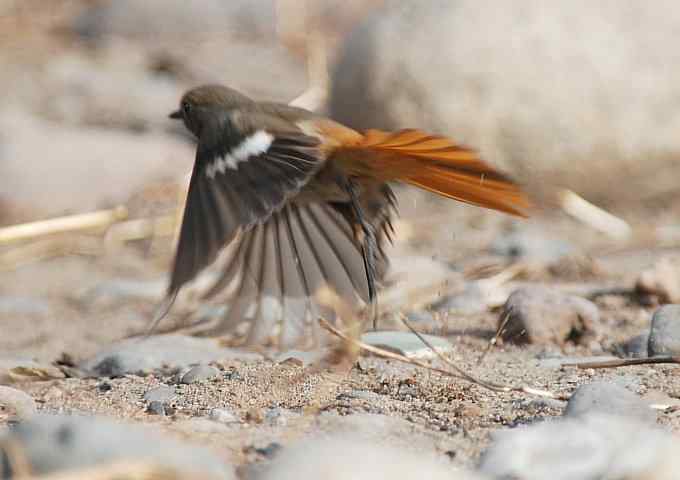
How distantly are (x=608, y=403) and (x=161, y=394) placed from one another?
114 cm

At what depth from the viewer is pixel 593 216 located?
17.3 feet

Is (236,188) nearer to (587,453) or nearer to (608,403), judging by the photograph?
(608,403)

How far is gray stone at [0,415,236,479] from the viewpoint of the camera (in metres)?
1.80

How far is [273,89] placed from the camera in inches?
327

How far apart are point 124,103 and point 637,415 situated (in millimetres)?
5944

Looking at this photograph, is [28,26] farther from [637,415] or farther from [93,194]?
[637,415]

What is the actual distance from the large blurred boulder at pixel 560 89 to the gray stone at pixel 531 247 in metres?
0.38

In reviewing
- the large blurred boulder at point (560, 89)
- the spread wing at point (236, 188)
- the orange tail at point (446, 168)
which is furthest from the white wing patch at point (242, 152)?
the large blurred boulder at point (560, 89)

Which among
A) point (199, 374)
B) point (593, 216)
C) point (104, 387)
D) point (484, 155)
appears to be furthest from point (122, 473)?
point (484, 155)

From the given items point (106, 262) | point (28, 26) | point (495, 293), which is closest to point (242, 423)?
point (495, 293)

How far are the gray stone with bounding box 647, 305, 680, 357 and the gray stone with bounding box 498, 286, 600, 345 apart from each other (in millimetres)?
382

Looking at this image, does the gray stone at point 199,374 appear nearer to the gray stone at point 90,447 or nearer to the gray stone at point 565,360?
the gray stone at point 565,360

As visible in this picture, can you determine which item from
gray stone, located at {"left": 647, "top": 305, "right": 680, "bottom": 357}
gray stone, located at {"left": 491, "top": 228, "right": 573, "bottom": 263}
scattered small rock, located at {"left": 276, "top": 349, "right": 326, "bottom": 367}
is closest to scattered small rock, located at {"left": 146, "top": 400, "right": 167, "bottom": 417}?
scattered small rock, located at {"left": 276, "top": 349, "right": 326, "bottom": 367}

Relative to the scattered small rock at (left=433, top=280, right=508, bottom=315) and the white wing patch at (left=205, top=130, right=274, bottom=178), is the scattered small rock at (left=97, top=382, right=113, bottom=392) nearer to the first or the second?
the white wing patch at (left=205, top=130, right=274, bottom=178)
